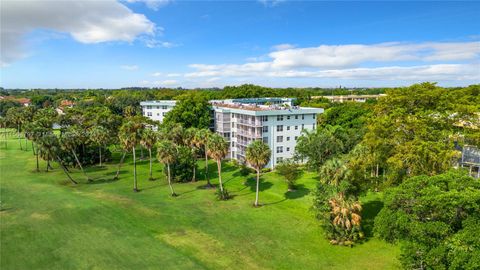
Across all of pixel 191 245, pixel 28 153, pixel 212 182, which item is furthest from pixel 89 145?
pixel 191 245

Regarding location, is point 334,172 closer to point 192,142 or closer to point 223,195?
point 223,195

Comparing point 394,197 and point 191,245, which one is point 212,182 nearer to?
point 191,245

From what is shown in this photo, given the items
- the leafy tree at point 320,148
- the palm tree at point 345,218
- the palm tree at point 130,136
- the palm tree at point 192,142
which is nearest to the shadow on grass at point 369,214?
the palm tree at point 345,218

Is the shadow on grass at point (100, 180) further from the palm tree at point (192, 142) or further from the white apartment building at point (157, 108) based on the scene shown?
the white apartment building at point (157, 108)

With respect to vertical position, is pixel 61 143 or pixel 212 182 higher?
pixel 61 143

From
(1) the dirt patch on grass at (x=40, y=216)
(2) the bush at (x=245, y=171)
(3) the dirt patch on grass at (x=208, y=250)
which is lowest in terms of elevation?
(3) the dirt patch on grass at (x=208, y=250)

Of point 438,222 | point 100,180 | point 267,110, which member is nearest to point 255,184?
point 267,110

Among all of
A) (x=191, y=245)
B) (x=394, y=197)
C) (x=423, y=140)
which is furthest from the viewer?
(x=423, y=140)
